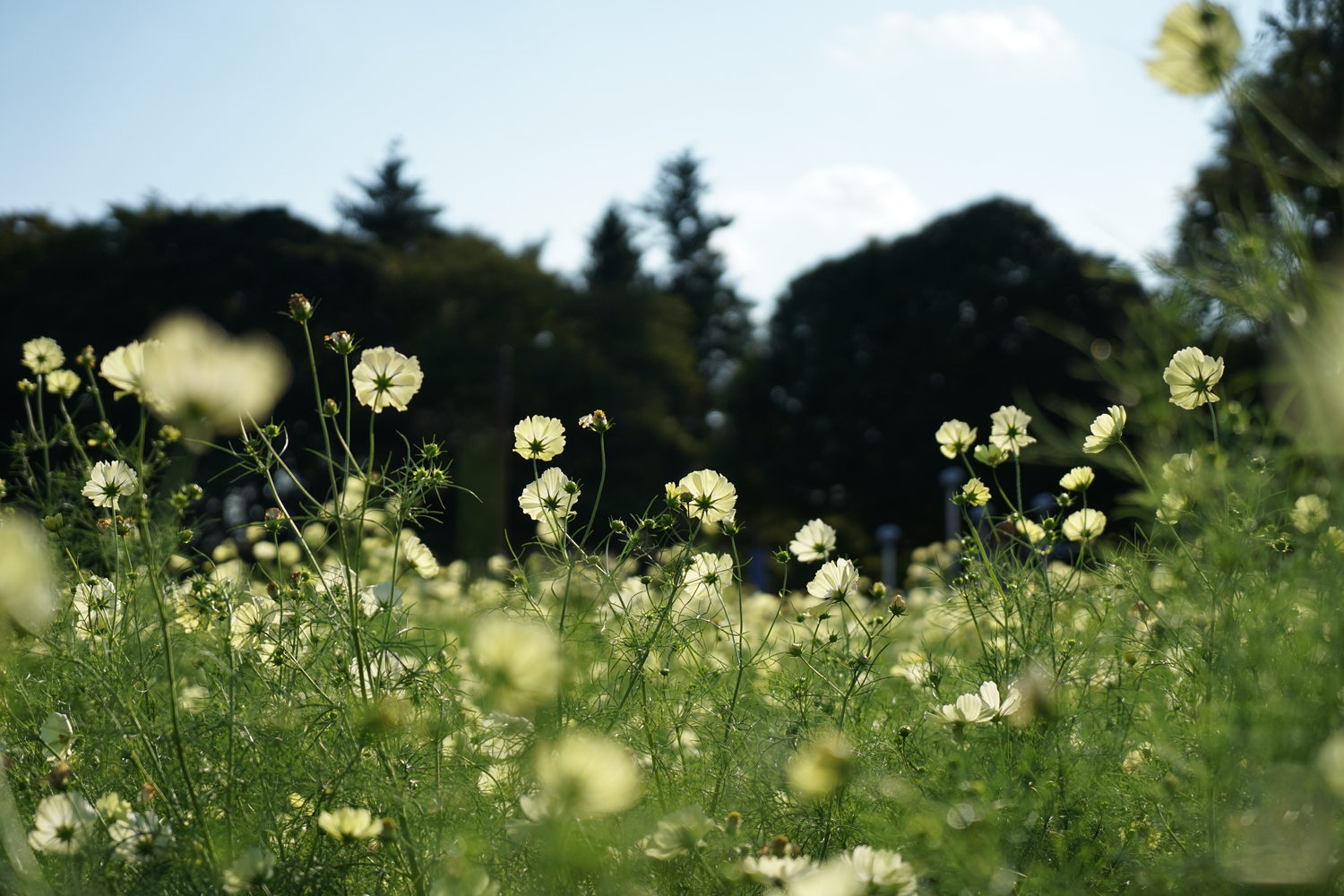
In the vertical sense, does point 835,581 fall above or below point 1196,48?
below

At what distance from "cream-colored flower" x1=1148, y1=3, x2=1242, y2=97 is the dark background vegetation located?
11.9 m

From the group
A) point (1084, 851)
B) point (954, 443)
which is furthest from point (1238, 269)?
point (1084, 851)

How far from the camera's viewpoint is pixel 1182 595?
4.98 feet

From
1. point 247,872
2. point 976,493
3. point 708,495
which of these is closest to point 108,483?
point 247,872

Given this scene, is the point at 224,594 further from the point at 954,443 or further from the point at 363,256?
the point at 363,256

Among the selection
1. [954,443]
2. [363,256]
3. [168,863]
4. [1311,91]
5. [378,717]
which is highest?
[363,256]

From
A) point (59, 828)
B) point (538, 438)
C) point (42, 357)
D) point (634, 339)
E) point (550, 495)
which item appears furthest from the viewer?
point (634, 339)

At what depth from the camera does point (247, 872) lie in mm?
1067

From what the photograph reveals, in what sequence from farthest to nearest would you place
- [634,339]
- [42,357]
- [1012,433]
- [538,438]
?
[634,339] < [42,357] < [1012,433] < [538,438]

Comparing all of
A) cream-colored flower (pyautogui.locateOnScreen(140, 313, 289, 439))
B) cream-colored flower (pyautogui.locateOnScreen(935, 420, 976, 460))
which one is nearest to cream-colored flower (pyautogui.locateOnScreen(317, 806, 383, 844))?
cream-colored flower (pyautogui.locateOnScreen(140, 313, 289, 439))

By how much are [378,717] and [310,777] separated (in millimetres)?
350

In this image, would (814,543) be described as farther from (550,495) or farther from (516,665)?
(516,665)

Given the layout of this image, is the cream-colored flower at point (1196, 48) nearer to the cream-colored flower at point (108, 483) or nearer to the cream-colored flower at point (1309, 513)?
the cream-colored flower at point (1309, 513)

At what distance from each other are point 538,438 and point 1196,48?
1.10m
